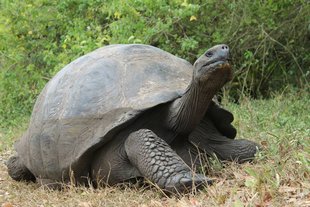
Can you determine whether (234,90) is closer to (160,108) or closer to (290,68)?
(290,68)

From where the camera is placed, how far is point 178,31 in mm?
8867

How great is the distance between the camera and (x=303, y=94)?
7.79 metres

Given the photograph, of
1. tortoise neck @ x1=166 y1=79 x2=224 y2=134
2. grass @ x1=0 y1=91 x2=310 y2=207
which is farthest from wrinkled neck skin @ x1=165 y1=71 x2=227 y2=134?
grass @ x1=0 y1=91 x2=310 y2=207

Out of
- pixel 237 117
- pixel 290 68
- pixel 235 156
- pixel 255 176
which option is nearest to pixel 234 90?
pixel 290 68

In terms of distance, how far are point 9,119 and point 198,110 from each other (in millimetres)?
7064

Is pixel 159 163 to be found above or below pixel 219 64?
below

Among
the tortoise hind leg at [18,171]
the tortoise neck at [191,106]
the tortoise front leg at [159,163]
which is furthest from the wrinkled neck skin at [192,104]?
the tortoise hind leg at [18,171]

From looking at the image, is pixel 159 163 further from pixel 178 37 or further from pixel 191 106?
pixel 178 37

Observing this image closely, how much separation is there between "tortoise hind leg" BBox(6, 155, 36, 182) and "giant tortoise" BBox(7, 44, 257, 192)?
0.36m

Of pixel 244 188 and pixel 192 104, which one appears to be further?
pixel 192 104

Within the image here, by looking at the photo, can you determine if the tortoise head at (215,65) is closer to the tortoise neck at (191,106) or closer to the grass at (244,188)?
the tortoise neck at (191,106)

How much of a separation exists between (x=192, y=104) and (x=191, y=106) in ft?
0.07

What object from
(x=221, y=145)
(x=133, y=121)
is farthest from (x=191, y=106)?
(x=221, y=145)

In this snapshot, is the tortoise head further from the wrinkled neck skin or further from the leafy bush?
the leafy bush
